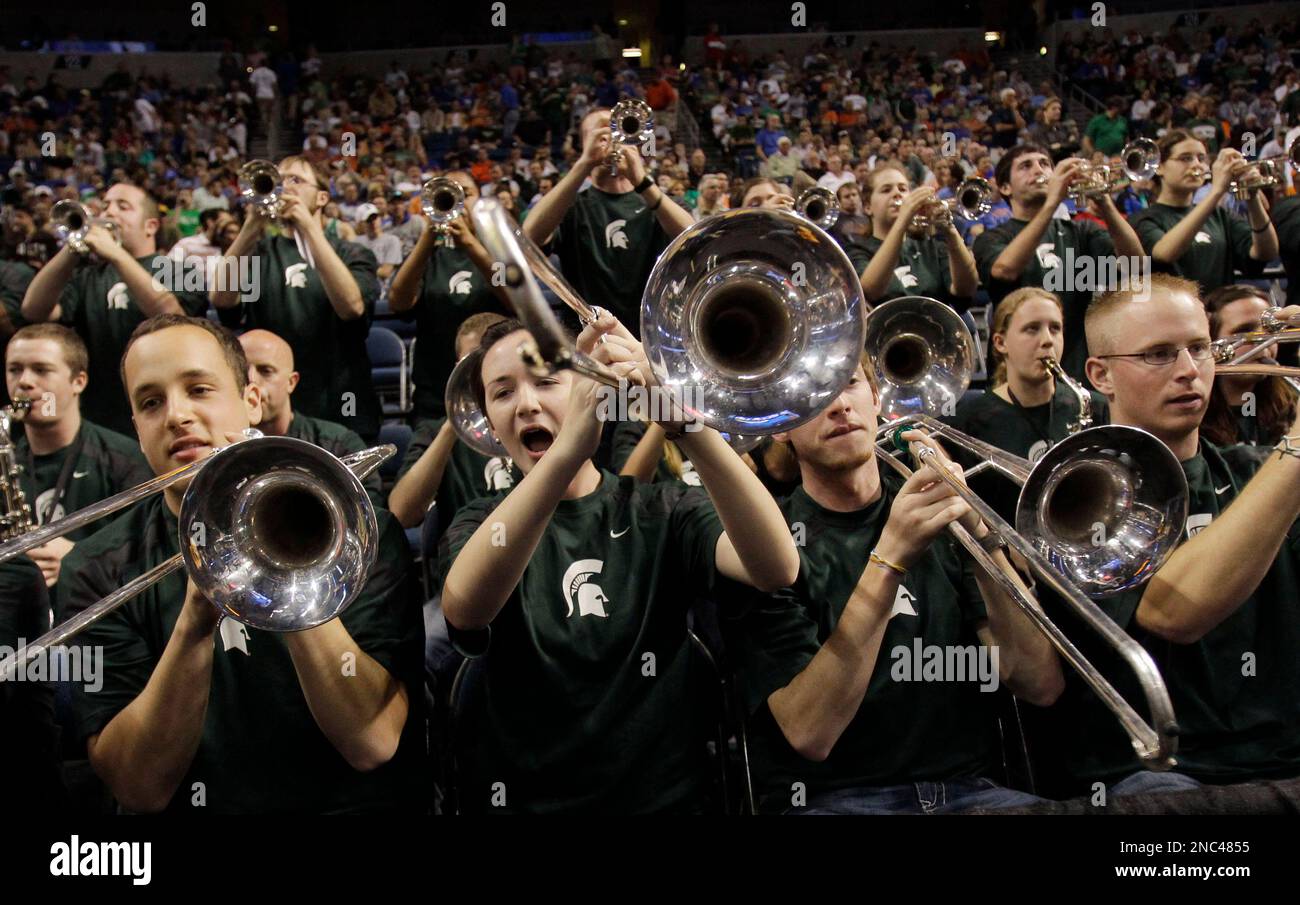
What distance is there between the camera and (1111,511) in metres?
2.55

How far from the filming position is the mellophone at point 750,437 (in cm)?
217

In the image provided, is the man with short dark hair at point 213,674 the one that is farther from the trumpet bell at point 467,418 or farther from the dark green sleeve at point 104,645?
the trumpet bell at point 467,418

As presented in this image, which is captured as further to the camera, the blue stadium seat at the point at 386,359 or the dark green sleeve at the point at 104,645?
the blue stadium seat at the point at 386,359

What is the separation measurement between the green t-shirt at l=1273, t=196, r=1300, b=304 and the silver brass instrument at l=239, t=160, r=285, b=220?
189 inches

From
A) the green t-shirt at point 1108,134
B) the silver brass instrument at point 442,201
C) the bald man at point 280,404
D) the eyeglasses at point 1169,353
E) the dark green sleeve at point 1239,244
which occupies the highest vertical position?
the green t-shirt at point 1108,134

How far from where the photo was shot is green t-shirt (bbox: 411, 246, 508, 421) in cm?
489

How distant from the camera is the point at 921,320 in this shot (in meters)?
3.80

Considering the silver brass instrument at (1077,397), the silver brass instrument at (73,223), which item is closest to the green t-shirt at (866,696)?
the silver brass instrument at (1077,397)

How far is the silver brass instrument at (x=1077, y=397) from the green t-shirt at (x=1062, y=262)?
1.11 meters

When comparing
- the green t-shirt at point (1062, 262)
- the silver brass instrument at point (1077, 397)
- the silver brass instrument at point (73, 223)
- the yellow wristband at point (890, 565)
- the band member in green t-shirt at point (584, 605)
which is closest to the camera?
the band member in green t-shirt at point (584, 605)

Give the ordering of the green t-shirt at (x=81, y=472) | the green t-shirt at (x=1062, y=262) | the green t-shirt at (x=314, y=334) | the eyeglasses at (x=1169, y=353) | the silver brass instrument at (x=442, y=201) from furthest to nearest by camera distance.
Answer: the green t-shirt at (x=1062, y=262) → the green t-shirt at (x=314, y=334) → the silver brass instrument at (x=442, y=201) → the green t-shirt at (x=81, y=472) → the eyeglasses at (x=1169, y=353)

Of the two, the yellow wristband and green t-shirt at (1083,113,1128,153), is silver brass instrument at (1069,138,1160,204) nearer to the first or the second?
the yellow wristband

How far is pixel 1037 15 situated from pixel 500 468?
1756 cm
